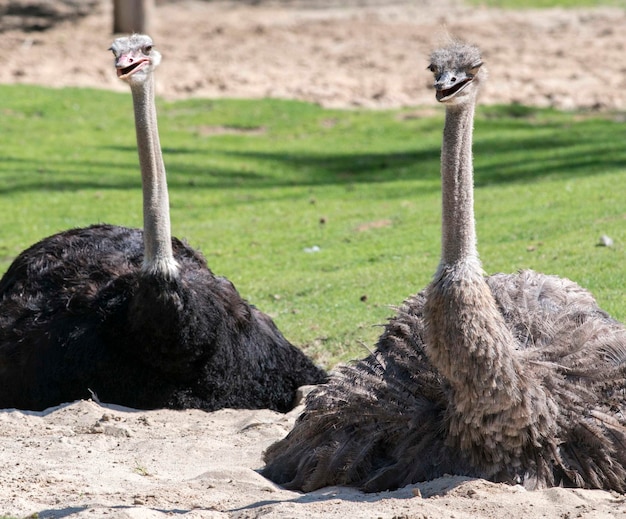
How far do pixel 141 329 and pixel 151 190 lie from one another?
83 cm

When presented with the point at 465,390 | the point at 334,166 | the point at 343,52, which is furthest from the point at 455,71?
the point at 343,52

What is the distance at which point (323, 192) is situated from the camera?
14.4 metres

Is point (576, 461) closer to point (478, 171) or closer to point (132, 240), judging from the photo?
point (132, 240)

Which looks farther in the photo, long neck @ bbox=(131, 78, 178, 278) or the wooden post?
the wooden post

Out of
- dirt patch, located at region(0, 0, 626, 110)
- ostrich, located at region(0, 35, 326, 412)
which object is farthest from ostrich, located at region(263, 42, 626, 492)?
dirt patch, located at region(0, 0, 626, 110)

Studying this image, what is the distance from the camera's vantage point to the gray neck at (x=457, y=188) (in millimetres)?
4738

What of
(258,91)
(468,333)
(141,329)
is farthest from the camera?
(258,91)

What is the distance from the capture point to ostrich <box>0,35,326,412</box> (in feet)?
22.6

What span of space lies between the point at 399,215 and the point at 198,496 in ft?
24.9

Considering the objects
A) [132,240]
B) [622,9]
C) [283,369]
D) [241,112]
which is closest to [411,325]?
[283,369]

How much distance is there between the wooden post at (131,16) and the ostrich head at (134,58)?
17.0 metres

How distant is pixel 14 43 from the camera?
24094 mm

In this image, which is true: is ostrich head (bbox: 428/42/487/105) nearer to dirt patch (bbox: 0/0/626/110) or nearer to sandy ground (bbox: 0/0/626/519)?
sandy ground (bbox: 0/0/626/519)

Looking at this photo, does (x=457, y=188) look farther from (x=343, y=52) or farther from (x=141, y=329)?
(x=343, y=52)
